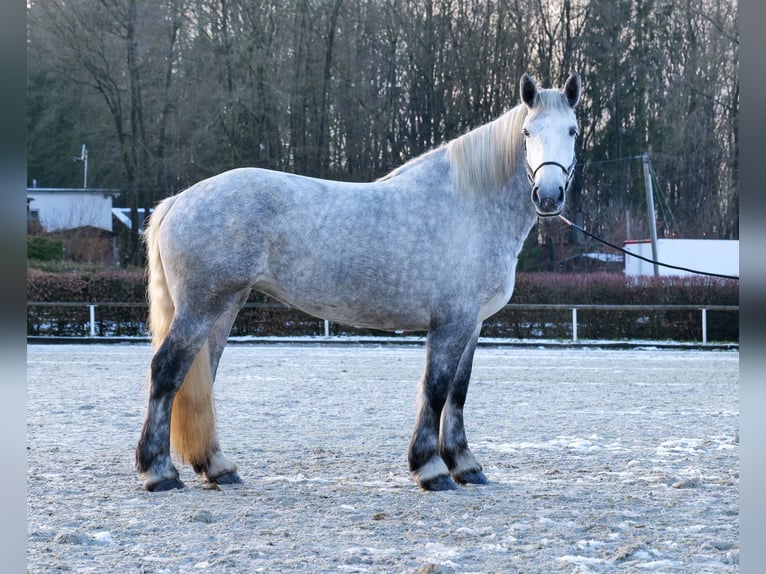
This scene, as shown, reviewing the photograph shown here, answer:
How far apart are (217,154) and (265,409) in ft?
52.8

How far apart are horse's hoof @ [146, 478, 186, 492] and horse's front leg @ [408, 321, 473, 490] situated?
1286 mm

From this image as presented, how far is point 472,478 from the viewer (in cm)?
479

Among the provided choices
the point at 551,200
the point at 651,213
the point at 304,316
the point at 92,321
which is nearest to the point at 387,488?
the point at 551,200

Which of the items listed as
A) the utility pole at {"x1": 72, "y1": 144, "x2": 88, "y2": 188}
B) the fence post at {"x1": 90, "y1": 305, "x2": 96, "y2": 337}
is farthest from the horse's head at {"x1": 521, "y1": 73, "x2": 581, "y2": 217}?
the utility pole at {"x1": 72, "y1": 144, "x2": 88, "y2": 188}

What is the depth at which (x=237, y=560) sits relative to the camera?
326cm

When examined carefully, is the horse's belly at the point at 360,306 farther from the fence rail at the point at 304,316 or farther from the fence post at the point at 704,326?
the fence post at the point at 704,326

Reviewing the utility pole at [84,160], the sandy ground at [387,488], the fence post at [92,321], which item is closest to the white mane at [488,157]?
the sandy ground at [387,488]

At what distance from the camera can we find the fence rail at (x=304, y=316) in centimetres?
1561

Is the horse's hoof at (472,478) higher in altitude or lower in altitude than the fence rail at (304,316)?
lower

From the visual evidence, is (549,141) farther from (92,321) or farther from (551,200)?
(92,321)

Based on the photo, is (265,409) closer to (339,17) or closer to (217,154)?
(217,154)

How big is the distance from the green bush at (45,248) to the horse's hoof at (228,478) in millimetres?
19684
